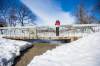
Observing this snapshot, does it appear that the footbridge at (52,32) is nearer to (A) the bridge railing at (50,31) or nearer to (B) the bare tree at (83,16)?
(A) the bridge railing at (50,31)

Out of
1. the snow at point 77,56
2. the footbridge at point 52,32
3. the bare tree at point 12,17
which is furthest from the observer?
the bare tree at point 12,17

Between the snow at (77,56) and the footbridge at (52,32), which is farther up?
the footbridge at (52,32)

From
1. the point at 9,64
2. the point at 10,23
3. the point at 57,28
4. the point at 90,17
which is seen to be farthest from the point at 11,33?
the point at 90,17

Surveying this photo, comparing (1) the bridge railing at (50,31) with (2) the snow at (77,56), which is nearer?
(2) the snow at (77,56)

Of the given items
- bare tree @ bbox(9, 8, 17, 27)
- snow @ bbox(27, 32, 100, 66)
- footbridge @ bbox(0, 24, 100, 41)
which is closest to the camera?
snow @ bbox(27, 32, 100, 66)

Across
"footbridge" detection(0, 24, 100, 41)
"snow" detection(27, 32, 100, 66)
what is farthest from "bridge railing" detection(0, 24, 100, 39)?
"snow" detection(27, 32, 100, 66)

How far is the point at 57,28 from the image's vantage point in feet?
38.0

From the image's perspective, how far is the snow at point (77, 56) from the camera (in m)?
5.15

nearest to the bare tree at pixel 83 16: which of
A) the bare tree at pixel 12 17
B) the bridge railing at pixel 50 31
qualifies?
the bare tree at pixel 12 17

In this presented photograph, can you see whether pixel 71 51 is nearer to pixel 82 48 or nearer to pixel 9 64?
pixel 82 48

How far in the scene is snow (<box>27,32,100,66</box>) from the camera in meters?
5.15

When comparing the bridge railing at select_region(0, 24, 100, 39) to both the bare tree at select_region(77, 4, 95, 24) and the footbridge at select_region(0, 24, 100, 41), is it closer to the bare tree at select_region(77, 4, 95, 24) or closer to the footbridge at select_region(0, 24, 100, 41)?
the footbridge at select_region(0, 24, 100, 41)

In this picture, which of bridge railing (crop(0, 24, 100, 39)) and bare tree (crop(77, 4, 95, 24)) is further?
bare tree (crop(77, 4, 95, 24))

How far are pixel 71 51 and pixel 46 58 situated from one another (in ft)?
2.87
